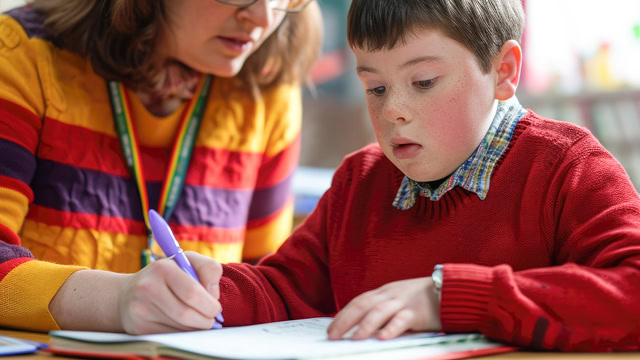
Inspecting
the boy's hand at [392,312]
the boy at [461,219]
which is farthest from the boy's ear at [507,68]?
the boy's hand at [392,312]

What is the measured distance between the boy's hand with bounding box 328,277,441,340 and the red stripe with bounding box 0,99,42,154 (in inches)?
29.0

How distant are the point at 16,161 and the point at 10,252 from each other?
0.26 m

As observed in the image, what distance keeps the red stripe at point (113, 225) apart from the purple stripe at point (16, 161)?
0.10 m

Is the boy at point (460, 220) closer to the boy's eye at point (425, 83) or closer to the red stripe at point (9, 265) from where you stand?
the boy's eye at point (425, 83)

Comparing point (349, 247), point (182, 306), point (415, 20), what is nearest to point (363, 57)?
point (415, 20)

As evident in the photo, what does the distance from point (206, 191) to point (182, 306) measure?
686 mm

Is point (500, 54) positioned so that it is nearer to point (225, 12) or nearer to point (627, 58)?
point (225, 12)

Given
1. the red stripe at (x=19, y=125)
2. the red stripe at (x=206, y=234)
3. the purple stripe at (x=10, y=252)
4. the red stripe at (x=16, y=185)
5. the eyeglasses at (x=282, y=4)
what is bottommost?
the red stripe at (x=206, y=234)

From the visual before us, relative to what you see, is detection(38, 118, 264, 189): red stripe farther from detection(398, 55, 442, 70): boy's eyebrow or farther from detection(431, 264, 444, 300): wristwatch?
detection(431, 264, 444, 300): wristwatch

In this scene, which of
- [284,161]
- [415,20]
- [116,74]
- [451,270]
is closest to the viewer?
[451,270]

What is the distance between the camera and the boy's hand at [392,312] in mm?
758

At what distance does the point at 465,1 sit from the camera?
38.2 inches

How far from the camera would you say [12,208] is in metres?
1.19

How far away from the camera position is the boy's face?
0.95 metres
